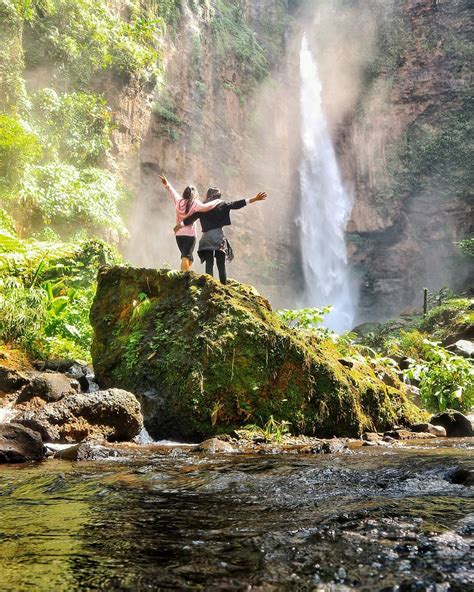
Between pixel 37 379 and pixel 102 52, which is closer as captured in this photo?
pixel 37 379

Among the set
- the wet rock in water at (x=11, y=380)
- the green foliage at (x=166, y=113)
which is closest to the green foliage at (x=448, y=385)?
the wet rock in water at (x=11, y=380)

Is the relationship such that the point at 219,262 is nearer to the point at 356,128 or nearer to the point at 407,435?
the point at 407,435

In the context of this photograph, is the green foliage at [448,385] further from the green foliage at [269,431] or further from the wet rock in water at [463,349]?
the wet rock in water at [463,349]

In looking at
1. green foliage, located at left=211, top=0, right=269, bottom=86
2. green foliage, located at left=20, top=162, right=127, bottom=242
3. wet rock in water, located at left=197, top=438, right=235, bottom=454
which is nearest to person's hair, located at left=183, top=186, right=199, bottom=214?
wet rock in water, located at left=197, top=438, right=235, bottom=454

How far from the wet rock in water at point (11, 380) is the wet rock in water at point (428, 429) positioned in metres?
5.30

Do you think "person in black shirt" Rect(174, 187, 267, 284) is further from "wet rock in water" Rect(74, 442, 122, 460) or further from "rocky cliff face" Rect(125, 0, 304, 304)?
"rocky cliff face" Rect(125, 0, 304, 304)

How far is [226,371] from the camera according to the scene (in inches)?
231

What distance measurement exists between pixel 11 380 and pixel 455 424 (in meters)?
6.03

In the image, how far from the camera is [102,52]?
17797mm

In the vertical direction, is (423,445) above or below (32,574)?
above

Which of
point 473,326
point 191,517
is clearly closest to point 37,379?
point 191,517

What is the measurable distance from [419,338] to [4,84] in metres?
14.3

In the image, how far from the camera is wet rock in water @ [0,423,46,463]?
394 centimetres

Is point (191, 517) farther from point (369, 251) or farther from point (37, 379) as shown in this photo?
point (369, 251)
